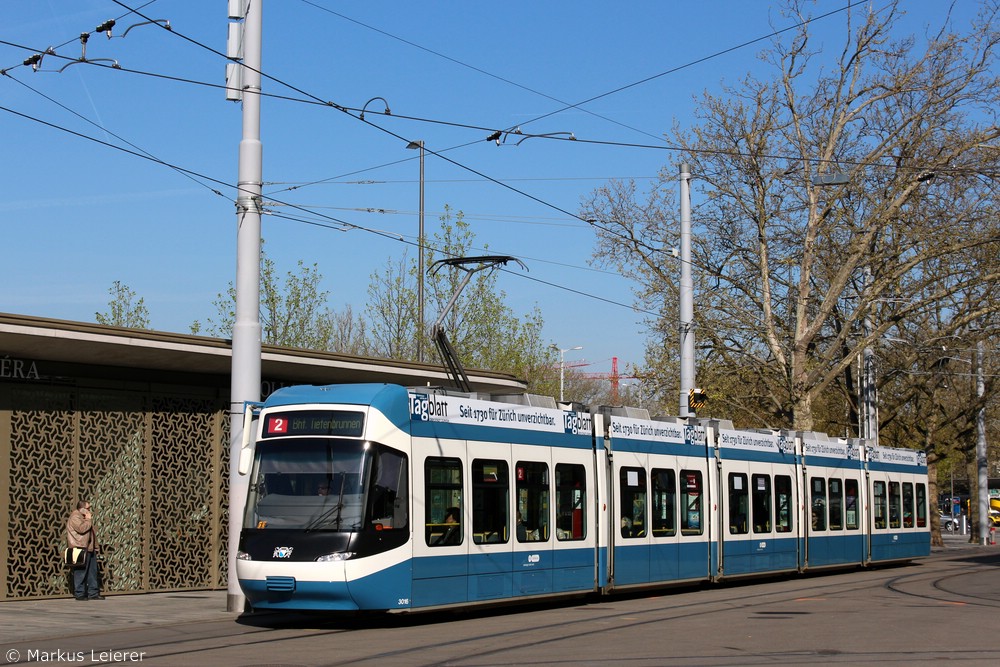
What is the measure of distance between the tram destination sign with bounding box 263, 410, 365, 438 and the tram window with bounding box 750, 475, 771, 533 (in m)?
11.2

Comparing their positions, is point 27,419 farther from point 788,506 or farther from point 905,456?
point 905,456

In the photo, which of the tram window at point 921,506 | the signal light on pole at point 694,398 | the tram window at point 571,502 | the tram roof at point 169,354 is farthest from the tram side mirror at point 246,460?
the tram window at point 921,506

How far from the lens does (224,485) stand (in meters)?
22.2

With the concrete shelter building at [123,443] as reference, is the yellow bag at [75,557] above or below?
below

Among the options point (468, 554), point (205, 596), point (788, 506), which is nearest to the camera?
point (468, 554)

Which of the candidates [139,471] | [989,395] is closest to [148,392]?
[139,471]

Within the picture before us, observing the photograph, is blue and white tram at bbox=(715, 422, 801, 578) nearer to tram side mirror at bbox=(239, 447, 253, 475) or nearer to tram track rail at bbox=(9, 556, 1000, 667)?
tram track rail at bbox=(9, 556, 1000, 667)

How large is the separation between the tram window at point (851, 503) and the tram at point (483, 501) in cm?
377

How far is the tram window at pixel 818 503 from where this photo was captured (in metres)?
26.5

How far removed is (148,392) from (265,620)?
20.2 feet

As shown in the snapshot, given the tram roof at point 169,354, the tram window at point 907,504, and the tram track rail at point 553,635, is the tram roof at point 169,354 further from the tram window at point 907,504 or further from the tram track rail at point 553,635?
the tram window at point 907,504

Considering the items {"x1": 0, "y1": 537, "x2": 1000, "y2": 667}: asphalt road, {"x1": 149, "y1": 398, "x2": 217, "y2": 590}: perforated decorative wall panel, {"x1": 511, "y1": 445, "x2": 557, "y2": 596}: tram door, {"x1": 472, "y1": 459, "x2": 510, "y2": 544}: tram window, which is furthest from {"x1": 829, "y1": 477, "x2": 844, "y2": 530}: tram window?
{"x1": 149, "y1": 398, "x2": 217, "y2": 590}: perforated decorative wall panel

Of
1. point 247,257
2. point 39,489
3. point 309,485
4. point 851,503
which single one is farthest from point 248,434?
point 851,503

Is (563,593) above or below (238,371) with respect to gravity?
below
